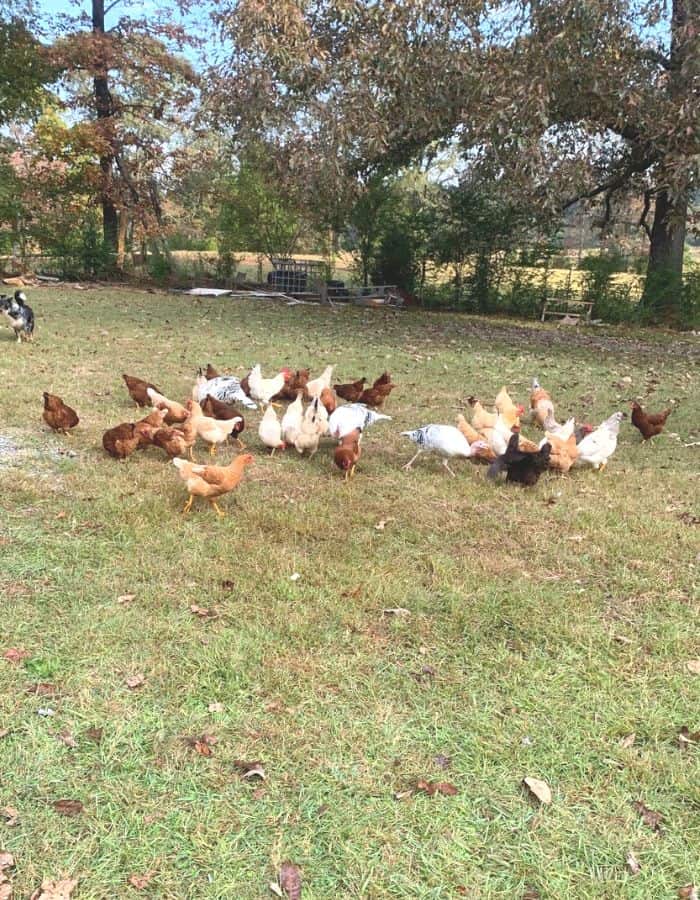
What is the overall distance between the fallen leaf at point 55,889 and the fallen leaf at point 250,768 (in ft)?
2.00

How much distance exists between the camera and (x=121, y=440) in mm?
5141

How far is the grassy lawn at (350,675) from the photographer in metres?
2.10

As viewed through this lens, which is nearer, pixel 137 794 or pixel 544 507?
pixel 137 794

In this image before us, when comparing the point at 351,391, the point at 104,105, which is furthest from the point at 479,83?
the point at 104,105

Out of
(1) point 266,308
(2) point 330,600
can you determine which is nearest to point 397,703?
(2) point 330,600

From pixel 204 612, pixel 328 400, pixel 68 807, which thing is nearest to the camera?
pixel 68 807

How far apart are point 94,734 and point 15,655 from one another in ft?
2.17

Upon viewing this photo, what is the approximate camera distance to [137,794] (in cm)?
228

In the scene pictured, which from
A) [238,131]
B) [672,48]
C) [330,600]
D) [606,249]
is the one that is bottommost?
[330,600]

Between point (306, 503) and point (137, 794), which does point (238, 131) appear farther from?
point (137, 794)

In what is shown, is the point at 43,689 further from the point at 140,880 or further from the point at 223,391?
the point at 223,391

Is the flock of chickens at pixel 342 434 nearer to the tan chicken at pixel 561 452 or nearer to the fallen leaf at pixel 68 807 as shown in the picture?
the tan chicken at pixel 561 452

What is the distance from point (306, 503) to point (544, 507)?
171cm

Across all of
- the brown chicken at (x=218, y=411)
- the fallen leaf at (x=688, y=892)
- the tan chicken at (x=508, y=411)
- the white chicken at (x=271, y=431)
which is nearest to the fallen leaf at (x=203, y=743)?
the fallen leaf at (x=688, y=892)
